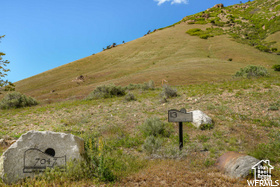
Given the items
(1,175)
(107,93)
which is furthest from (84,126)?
(107,93)

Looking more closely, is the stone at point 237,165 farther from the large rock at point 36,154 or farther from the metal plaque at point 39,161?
the metal plaque at point 39,161

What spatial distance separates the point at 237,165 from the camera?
4.11 metres

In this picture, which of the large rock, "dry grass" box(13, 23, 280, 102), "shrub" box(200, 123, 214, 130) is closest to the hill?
"dry grass" box(13, 23, 280, 102)

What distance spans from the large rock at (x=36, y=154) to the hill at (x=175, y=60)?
1957 cm

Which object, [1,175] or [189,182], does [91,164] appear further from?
[189,182]

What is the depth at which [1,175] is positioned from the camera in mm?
4098

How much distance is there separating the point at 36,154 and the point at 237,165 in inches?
199

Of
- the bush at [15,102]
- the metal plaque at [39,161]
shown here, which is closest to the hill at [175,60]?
the bush at [15,102]

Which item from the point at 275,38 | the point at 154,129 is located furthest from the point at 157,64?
the point at 275,38

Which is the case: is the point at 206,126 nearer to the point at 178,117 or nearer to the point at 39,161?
the point at 178,117

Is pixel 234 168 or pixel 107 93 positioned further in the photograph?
pixel 107 93

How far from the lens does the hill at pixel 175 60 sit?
1130 inches

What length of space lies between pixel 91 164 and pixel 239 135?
18.8 ft

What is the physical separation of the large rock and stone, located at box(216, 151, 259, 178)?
3.81m
